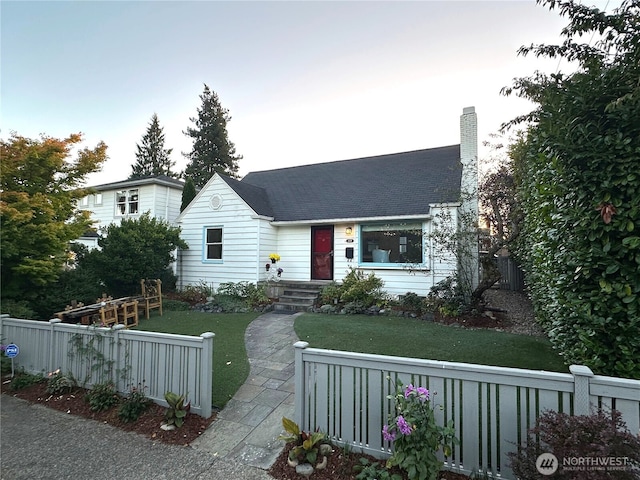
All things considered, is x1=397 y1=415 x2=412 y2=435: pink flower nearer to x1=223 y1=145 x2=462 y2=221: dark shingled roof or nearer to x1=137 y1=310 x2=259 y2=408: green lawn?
x1=137 y1=310 x2=259 y2=408: green lawn

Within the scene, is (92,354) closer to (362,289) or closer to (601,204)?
(601,204)

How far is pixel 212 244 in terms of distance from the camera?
11820 millimetres

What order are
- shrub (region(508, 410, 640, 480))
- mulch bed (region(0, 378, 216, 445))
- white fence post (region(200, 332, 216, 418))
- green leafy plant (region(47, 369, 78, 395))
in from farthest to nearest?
green leafy plant (region(47, 369, 78, 395))
white fence post (region(200, 332, 216, 418))
mulch bed (region(0, 378, 216, 445))
shrub (region(508, 410, 640, 480))

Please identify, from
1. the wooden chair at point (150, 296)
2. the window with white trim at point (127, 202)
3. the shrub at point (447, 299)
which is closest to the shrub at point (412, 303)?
the shrub at point (447, 299)

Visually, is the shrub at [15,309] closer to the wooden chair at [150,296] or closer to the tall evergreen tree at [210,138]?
the wooden chair at [150,296]

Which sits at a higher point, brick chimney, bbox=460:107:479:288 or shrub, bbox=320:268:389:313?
brick chimney, bbox=460:107:479:288

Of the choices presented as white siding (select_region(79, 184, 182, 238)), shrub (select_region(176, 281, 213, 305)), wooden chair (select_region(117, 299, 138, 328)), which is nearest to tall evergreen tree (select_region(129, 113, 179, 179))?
white siding (select_region(79, 184, 182, 238))

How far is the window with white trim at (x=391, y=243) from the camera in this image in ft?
31.6

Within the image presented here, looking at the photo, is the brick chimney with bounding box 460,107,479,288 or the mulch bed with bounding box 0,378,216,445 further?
the brick chimney with bounding box 460,107,479,288

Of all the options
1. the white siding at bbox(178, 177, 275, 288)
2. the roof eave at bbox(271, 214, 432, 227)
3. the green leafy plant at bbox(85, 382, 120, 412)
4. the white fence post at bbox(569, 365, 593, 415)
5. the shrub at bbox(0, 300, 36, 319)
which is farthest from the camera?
the white siding at bbox(178, 177, 275, 288)

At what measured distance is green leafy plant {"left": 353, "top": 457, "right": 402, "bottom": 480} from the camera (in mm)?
2412

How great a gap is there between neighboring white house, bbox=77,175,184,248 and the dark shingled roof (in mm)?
5460

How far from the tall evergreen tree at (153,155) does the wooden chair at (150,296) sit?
28.4 meters

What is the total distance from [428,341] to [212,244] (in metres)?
8.79
